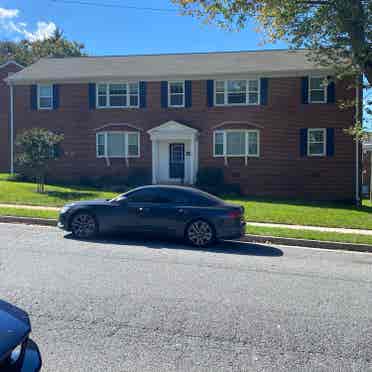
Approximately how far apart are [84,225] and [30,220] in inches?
132

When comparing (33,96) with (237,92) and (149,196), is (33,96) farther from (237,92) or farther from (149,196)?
(149,196)

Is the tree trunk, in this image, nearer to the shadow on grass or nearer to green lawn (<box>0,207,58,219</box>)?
the shadow on grass

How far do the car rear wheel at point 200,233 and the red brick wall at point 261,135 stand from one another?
13.6m

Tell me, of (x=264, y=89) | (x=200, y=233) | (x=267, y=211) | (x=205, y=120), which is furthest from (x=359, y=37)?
(x=200, y=233)

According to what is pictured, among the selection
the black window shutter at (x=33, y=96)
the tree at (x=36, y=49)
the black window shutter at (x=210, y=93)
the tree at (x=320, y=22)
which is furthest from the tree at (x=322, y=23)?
the tree at (x=36, y=49)

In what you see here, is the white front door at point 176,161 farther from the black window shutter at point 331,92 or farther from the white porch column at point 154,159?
the black window shutter at point 331,92

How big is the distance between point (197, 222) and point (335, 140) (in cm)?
1497

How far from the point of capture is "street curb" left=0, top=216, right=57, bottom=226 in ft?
41.1

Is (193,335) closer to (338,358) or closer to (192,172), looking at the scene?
(338,358)

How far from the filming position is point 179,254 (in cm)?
875

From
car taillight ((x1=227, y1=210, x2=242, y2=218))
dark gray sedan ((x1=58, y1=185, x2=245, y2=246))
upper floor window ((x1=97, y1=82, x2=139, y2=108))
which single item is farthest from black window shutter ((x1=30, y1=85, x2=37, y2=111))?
car taillight ((x1=227, y1=210, x2=242, y2=218))

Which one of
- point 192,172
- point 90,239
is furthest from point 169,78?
point 90,239

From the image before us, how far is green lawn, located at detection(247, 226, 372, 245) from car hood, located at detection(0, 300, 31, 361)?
8.80 metres

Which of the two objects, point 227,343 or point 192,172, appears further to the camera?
point 192,172
